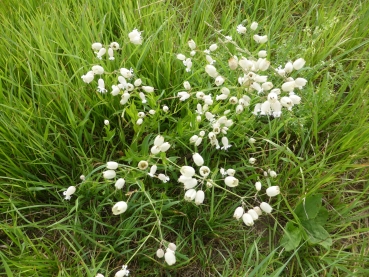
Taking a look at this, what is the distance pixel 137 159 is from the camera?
1.68m

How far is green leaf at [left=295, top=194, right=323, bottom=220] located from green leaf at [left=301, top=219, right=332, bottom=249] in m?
0.04

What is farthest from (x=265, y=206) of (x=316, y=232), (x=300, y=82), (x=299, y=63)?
(x=299, y=63)

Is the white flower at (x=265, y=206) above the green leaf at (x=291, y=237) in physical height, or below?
above

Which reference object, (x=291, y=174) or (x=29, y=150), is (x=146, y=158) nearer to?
(x=29, y=150)

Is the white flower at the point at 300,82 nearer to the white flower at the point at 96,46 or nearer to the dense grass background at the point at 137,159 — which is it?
the dense grass background at the point at 137,159

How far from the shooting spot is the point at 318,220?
→ 5.91ft


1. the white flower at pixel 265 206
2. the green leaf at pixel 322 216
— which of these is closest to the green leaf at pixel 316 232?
the green leaf at pixel 322 216

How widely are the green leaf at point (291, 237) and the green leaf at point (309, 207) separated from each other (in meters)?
0.08

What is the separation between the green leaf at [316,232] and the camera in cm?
172

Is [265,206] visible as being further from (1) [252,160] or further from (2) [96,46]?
(2) [96,46]

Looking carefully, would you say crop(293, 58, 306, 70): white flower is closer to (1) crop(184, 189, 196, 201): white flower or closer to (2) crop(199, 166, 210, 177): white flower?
(2) crop(199, 166, 210, 177): white flower

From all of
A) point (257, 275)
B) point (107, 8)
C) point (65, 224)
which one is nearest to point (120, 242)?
point (65, 224)

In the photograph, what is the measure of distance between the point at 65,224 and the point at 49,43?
1.11 m

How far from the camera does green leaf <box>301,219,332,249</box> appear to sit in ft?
5.66
